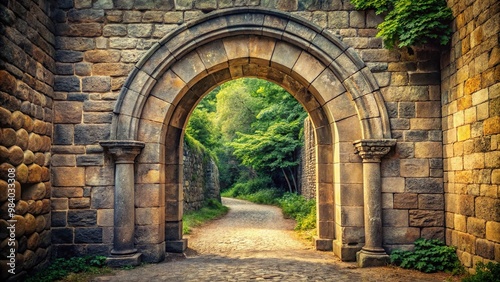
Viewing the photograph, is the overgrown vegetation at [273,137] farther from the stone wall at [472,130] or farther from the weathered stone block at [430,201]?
the stone wall at [472,130]

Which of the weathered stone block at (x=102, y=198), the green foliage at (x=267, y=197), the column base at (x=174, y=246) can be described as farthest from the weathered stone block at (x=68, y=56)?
the green foliage at (x=267, y=197)

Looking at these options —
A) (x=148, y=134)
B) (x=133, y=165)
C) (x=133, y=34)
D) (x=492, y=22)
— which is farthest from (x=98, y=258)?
(x=492, y=22)

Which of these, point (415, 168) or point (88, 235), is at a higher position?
point (415, 168)

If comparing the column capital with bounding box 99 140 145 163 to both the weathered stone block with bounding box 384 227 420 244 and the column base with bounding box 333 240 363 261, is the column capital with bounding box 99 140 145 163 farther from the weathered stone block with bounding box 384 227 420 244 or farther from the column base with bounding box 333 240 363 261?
the weathered stone block with bounding box 384 227 420 244

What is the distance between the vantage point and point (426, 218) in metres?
5.31

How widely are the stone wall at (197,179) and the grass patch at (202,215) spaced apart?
0.20 m

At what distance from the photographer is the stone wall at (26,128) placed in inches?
159

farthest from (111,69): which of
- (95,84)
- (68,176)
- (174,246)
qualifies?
(174,246)

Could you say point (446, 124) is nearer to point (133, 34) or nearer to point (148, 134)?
point (148, 134)

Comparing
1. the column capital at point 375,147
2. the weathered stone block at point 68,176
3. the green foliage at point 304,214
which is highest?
the column capital at point 375,147

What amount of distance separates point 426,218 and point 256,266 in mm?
2629

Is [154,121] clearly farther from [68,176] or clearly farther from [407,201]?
[407,201]

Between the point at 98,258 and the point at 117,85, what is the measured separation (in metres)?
2.59

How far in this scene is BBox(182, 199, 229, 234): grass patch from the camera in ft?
30.5
